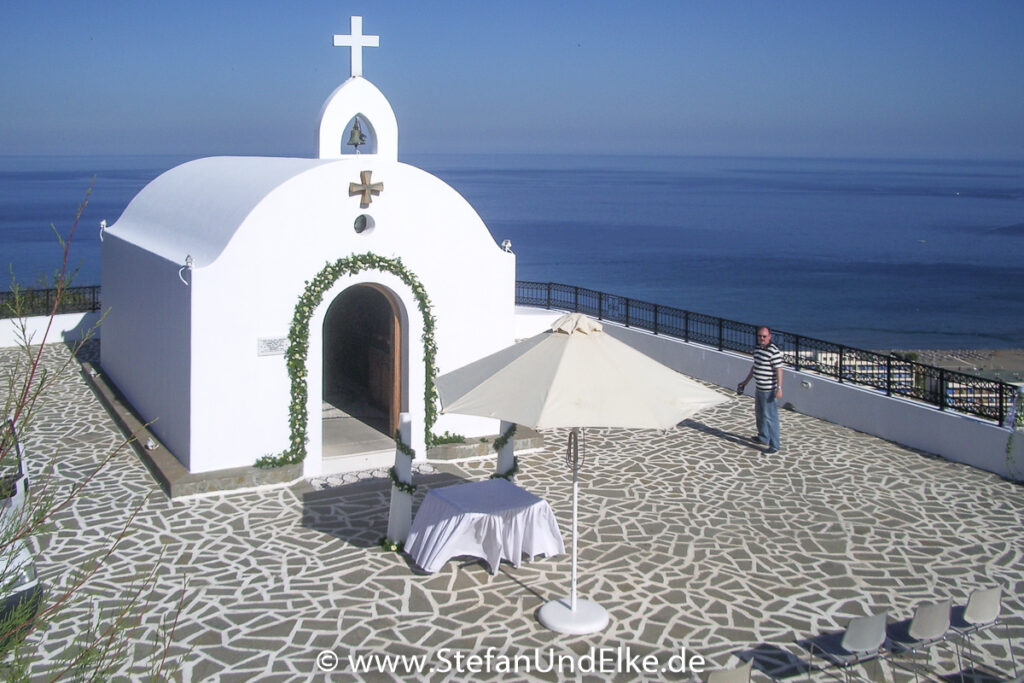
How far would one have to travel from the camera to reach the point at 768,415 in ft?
45.1

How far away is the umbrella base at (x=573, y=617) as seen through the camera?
8.42 meters

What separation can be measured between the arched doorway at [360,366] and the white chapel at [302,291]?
0.07 metres

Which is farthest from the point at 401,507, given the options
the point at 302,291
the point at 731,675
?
the point at 731,675

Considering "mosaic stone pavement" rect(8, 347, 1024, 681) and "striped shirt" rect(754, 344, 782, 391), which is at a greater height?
"striped shirt" rect(754, 344, 782, 391)

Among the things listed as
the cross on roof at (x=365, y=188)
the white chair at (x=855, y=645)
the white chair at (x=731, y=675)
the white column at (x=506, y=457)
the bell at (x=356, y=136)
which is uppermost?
the bell at (x=356, y=136)

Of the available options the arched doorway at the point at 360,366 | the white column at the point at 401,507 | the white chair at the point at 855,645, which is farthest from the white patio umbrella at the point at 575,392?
the arched doorway at the point at 360,366

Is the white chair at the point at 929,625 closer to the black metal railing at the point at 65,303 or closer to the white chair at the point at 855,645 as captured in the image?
the white chair at the point at 855,645

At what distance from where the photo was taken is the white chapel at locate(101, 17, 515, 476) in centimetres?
1194

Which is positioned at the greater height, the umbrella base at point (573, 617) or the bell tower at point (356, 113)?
the bell tower at point (356, 113)

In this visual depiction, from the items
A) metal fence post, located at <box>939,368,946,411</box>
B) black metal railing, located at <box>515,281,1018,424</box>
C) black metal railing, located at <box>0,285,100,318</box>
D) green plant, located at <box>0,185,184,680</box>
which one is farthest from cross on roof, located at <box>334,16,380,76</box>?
black metal railing, located at <box>0,285,100,318</box>

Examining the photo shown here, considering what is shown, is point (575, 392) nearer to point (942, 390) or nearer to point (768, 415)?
point (768, 415)

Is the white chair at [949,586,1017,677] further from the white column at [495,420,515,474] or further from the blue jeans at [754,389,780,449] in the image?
the blue jeans at [754,389,780,449]

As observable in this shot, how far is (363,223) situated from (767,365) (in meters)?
6.06

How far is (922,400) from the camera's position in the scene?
47.4 ft
